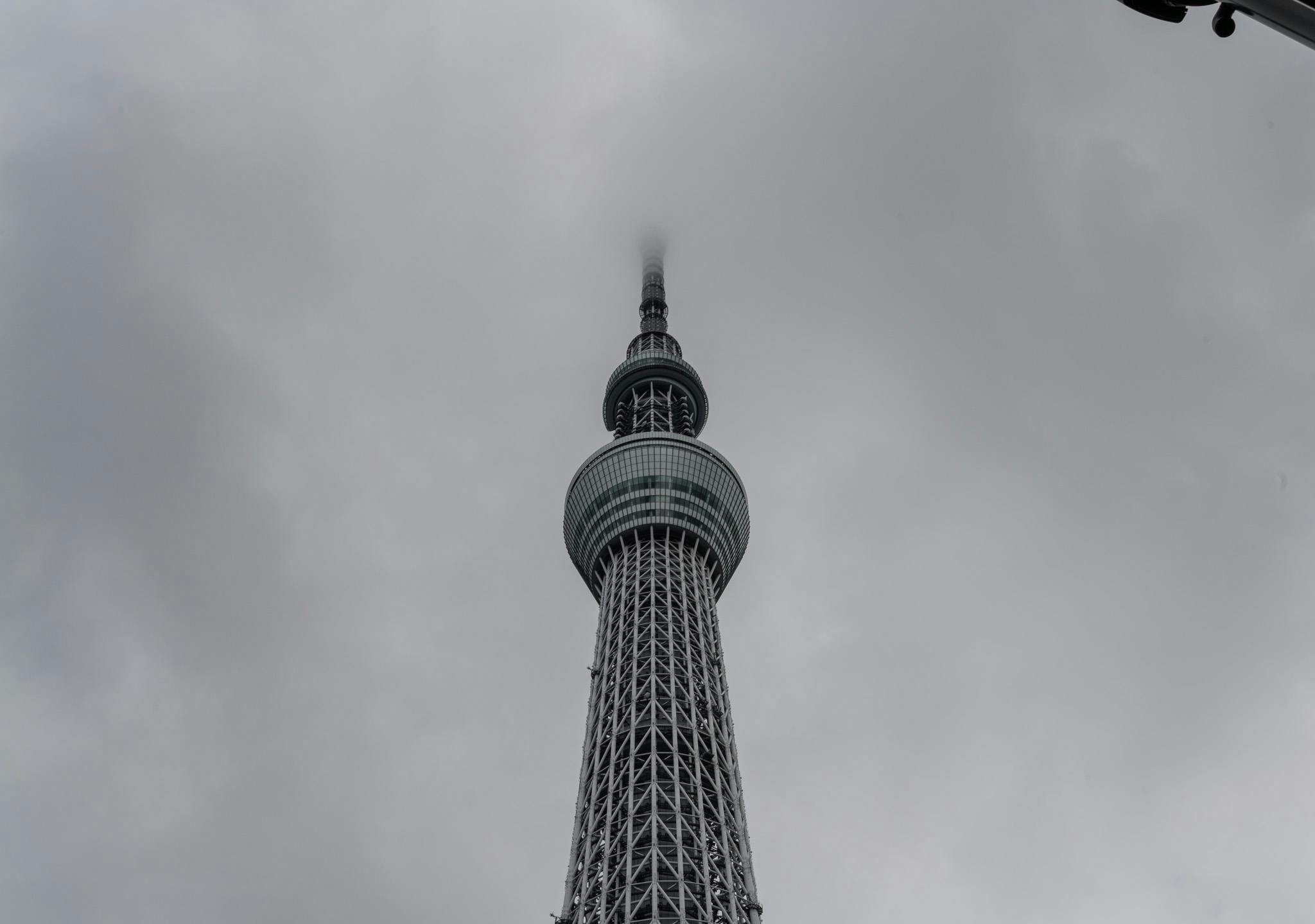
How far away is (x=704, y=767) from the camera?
8694cm

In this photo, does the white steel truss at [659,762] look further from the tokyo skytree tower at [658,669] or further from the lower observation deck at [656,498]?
the lower observation deck at [656,498]

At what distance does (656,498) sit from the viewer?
110 m

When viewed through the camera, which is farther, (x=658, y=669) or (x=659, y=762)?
(x=658, y=669)

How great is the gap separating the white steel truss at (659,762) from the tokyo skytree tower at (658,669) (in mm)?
143

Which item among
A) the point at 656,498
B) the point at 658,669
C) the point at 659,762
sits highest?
the point at 656,498

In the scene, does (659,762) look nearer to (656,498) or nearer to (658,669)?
(658,669)

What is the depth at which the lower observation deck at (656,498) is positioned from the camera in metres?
110

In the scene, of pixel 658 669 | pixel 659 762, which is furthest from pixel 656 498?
pixel 659 762

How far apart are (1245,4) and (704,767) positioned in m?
83.6

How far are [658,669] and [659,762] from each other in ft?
41.9

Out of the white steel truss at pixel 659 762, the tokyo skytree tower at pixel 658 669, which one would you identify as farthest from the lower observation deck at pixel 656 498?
the white steel truss at pixel 659 762

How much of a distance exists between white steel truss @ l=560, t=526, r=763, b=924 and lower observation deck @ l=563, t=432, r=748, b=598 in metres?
1.53

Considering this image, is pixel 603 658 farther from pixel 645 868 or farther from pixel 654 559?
pixel 645 868

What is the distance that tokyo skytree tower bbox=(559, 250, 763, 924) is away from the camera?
75500 mm
